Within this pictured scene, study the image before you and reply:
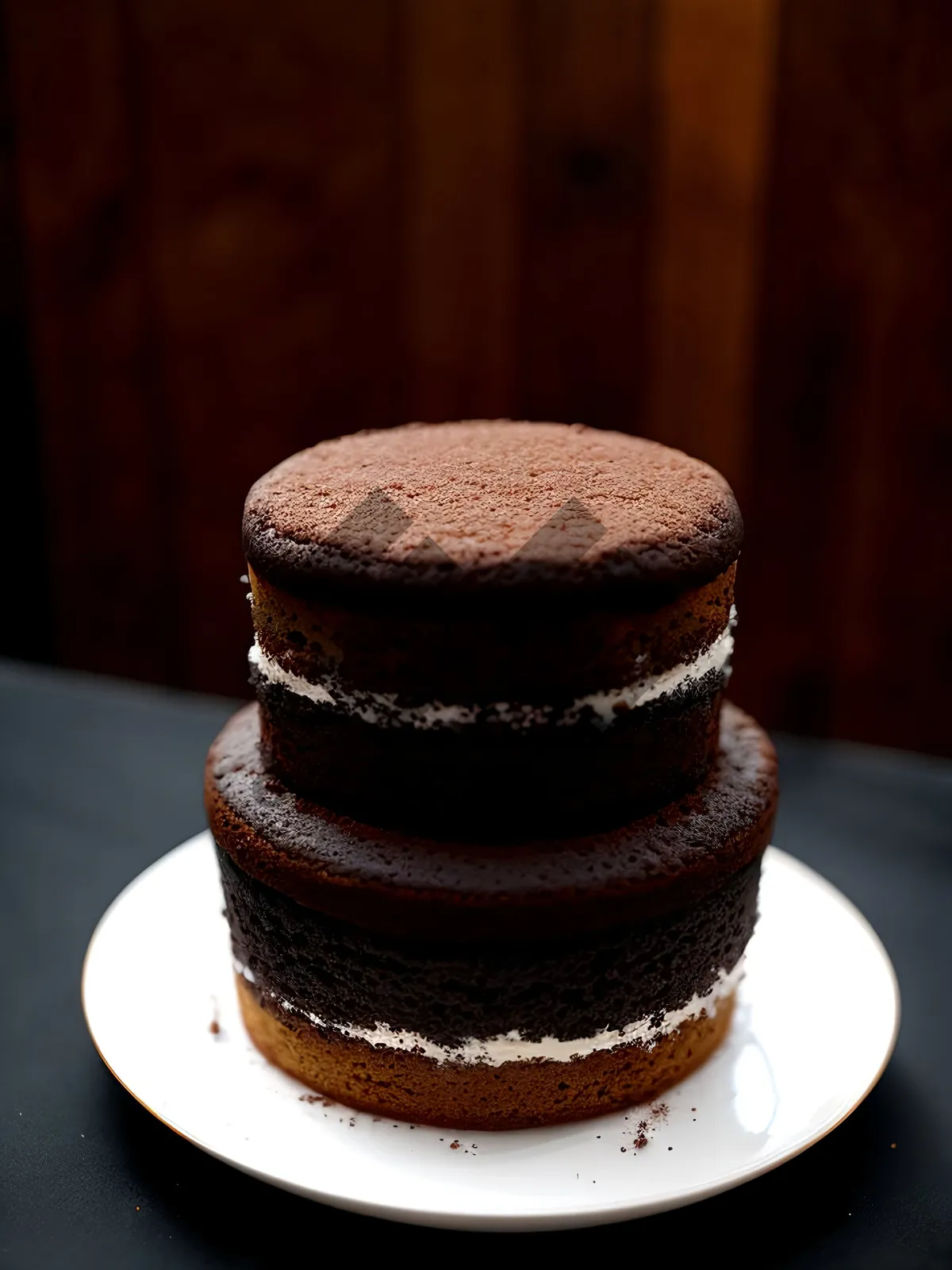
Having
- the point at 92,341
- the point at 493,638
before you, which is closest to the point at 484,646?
the point at 493,638

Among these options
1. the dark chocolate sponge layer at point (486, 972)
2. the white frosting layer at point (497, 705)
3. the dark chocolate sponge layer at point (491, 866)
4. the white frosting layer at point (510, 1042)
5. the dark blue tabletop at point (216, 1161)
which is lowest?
the dark blue tabletop at point (216, 1161)

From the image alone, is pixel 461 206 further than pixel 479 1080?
Yes

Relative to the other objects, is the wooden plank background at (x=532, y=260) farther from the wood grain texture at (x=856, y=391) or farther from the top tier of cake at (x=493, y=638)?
the top tier of cake at (x=493, y=638)

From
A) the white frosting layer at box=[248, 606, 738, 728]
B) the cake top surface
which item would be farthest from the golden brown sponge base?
the cake top surface

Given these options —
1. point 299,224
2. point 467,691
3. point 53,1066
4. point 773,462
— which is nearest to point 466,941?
point 467,691

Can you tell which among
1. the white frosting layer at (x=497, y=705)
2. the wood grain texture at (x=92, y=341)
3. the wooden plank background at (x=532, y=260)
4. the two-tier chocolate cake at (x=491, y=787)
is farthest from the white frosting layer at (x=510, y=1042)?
the wood grain texture at (x=92, y=341)

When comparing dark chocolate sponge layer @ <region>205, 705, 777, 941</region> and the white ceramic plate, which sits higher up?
dark chocolate sponge layer @ <region>205, 705, 777, 941</region>

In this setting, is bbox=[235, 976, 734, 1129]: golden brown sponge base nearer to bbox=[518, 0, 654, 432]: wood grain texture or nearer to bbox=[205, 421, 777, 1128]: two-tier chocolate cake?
bbox=[205, 421, 777, 1128]: two-tier chocolate cake

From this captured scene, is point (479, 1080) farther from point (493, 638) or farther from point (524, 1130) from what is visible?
Result: point (493, 638)
